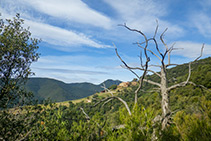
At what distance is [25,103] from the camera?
291 inches

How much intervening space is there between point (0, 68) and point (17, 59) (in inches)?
35.7

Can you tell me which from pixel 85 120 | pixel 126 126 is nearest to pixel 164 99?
pixel 126 126

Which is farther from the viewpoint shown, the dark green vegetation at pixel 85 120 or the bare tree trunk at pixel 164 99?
the bare tree trunk at pixel 164 99

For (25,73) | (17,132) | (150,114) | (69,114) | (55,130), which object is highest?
(25,73)

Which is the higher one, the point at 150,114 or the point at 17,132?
the point at 150,114

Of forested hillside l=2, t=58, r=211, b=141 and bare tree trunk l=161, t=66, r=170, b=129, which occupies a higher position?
A: bare tree trunk l=161, t=66, r=170, b=129

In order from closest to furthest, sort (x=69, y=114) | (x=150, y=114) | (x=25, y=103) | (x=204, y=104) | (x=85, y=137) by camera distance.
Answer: (x=150, y=114), (x=85, y=137), (x=204, y=104), (x=69, y=114), (x=25, y=103)

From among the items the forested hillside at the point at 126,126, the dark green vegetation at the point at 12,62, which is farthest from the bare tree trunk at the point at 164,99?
the dark green vegetation at the point at 12,62

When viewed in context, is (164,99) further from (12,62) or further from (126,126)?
(12,62)

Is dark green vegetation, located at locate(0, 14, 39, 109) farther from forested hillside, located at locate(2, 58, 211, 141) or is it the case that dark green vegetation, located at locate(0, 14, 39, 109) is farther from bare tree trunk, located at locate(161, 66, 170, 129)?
bare tree trunk, located at locate(161, 66, 170, 129)

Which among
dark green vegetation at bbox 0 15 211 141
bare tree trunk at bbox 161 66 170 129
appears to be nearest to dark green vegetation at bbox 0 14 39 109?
dark green vegetation at bbox 0 15 211 141

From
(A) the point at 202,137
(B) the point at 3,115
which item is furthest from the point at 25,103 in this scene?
(A) the point at 202,137

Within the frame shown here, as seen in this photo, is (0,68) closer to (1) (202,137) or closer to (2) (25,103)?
(2) (25,103)

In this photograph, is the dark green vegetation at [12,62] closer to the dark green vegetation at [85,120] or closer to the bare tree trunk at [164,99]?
the dark green vegetation at [85,120]
